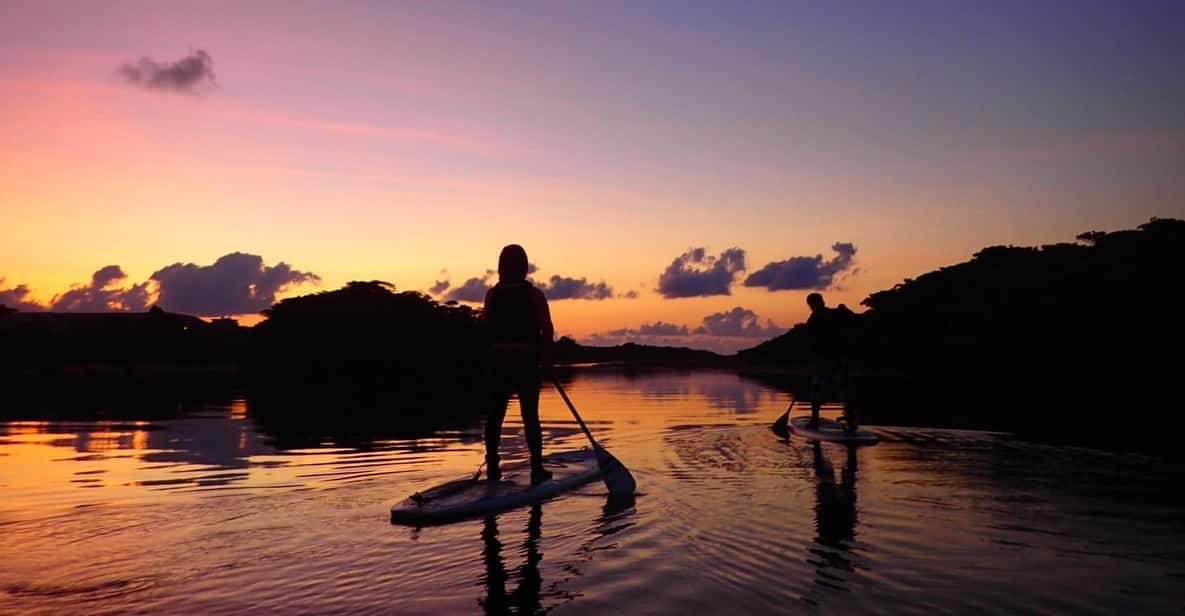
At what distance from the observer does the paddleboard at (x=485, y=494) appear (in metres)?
8.62

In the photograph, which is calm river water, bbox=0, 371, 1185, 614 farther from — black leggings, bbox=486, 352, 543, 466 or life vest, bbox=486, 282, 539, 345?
life vest, bbox=486, 282, 539, 345

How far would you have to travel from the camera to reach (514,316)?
1059 centimetres

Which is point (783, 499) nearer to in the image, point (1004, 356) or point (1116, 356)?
point (1116, 356)

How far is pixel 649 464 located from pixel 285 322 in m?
110

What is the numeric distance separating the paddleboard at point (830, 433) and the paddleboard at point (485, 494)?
646 cm

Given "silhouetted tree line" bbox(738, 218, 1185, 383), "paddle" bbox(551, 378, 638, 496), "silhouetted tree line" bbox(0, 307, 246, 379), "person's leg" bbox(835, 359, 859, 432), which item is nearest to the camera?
"paddle" bbox(551, 378, 638, 496)

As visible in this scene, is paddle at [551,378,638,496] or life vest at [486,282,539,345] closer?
paddle at [551,378,638,496]

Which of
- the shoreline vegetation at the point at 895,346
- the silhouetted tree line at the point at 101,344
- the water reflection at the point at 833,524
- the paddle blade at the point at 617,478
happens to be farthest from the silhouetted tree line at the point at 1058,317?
the silhouetted tree line at the point at 101,344

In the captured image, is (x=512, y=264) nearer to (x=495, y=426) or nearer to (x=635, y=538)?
(x=495, y=426)

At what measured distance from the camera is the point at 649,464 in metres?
13.4

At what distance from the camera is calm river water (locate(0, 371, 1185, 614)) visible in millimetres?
6004

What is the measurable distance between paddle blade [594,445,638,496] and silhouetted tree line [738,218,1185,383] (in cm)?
5110

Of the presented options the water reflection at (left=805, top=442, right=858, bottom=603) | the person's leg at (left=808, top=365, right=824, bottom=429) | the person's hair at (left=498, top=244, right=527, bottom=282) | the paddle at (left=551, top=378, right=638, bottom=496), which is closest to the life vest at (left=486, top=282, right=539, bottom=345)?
the person's hair at (left=498, top=244, right=527, bottom=282)

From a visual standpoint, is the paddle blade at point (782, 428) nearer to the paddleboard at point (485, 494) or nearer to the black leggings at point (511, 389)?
the paddleboard at point (485, 494)
